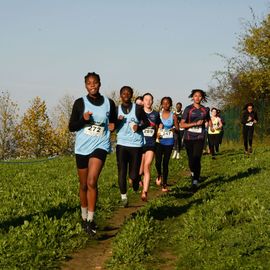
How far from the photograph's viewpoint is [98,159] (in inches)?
279

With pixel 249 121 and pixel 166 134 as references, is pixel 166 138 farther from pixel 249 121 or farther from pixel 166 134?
pixel 249 121

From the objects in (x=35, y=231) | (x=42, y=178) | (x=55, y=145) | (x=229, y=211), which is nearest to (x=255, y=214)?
(x=229, y=211)

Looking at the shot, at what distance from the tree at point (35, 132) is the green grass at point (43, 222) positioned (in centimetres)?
5788

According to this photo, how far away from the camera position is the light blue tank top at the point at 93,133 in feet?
23.4

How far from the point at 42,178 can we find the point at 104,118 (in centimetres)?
830

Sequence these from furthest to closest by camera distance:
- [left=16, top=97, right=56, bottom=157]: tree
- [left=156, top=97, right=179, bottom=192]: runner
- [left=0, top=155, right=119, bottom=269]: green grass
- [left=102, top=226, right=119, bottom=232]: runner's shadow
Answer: [left=16, top=97, right=56, bottom=157]: tree < [left=156, top=97, right=179, bottom=192]: runner < [left=102, top=226, right=119, bottom=232]: runner's shadow < [left=0, top=155, right=119, bottom=269]: green grass

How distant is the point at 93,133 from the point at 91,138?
80 mm

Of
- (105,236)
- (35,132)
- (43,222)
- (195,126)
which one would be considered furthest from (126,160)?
(35,132)

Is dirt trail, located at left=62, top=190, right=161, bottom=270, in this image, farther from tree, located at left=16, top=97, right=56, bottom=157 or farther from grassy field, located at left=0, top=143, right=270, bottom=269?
tree, located at left=16, top=97, right=56, bottom=157

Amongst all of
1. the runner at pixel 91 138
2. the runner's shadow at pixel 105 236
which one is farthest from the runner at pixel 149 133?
the runner at pixel 91 138

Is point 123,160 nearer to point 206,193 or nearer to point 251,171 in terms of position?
point 206,193

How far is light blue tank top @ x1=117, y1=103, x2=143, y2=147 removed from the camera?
922 centimetres

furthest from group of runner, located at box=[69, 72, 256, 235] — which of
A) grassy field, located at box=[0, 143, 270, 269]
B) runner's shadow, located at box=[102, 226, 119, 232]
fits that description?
grassy field, located at box=[0, 143, 270, 269]

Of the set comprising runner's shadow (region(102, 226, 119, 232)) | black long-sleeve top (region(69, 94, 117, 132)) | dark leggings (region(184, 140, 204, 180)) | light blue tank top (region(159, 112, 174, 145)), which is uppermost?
black long-sleeve top (region(69, 94, 117, 132))
